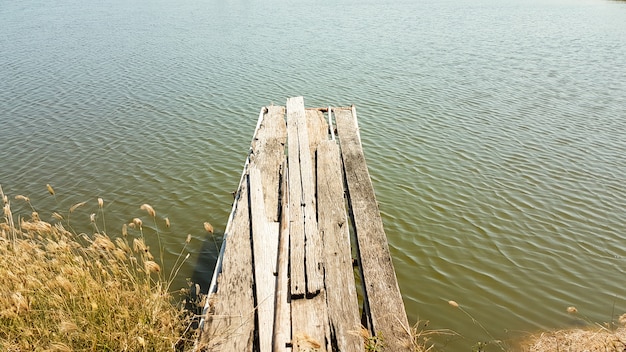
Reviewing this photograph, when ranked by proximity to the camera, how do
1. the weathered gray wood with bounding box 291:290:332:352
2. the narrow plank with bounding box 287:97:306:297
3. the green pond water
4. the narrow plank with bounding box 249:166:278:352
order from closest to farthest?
1. the weathered gray wood with bounding box 291:290:332:352
2. the narrow plank with bounding box 249:166:278:352
3. the narrow plank with bounding box 287:97:306:297
4. the green pond water

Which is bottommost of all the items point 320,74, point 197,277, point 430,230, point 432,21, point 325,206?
point 197,277

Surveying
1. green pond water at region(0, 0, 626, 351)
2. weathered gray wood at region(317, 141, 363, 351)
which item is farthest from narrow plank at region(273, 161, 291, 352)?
green pond water at region(0, 0, 626, 351)

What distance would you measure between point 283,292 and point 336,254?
0.83 m

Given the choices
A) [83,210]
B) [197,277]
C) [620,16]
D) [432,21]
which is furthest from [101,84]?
[620,16]

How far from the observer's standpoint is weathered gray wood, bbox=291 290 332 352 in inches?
131

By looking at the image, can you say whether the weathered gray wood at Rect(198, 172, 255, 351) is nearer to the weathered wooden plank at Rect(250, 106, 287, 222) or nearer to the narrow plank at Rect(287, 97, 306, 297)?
the narrow plank at Rect(287, 97, 306, 297)

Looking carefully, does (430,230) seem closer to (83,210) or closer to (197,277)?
(197,277)

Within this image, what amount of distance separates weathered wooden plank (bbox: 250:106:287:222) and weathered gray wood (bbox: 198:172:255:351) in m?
0.66

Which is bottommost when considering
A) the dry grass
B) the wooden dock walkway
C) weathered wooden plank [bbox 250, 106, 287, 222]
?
the dry grass

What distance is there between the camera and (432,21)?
1079 inches

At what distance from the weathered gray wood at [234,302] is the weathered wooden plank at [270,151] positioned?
25.8 inches

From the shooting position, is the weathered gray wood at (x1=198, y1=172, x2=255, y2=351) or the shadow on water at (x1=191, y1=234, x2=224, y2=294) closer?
the weathered gray wood at (x1=198, y1=172, x2=255, y2=351)

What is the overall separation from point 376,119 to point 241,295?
29.7 feet

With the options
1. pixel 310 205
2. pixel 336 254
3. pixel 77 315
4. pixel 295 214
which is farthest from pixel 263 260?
pixel 77 315
